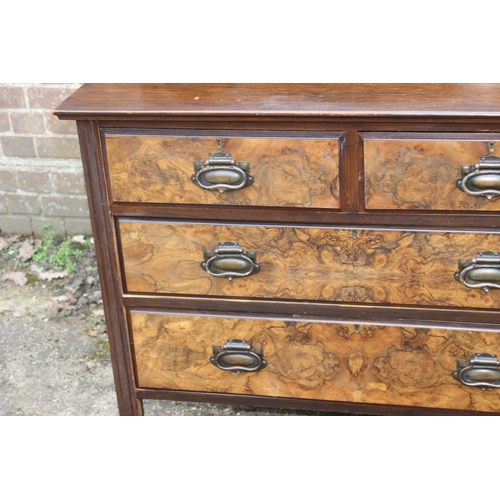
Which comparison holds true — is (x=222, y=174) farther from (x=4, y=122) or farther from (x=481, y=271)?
(x=4, y=122)

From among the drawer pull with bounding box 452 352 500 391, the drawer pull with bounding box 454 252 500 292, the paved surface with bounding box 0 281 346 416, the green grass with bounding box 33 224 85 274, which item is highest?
the drawer pull with bounding box 454 252 500 292

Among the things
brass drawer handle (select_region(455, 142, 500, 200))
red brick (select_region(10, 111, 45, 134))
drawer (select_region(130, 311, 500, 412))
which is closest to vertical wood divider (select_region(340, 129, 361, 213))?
brass drawer handle (select_region(455, 142, 500, 200))

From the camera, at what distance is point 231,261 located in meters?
2.14

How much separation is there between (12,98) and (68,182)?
1.40 ft

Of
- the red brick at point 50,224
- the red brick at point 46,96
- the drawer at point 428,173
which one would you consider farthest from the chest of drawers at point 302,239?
the red brick at point 50,224

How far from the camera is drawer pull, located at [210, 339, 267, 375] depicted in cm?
225

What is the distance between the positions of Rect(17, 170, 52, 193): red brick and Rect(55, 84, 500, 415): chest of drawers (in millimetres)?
1294

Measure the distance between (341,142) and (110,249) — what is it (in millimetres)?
729

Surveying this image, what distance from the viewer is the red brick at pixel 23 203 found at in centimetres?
346

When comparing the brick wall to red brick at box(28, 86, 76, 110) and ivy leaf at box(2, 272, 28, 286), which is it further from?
ivy leaf at box(2, 272, 28, 286)

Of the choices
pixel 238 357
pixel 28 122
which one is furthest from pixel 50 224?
pixel 238 357

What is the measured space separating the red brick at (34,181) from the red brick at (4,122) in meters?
0.20

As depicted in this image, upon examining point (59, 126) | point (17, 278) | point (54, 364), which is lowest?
point (54, 364)

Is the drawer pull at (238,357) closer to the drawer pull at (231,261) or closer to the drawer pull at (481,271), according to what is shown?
the drawer pull at (231,261)
